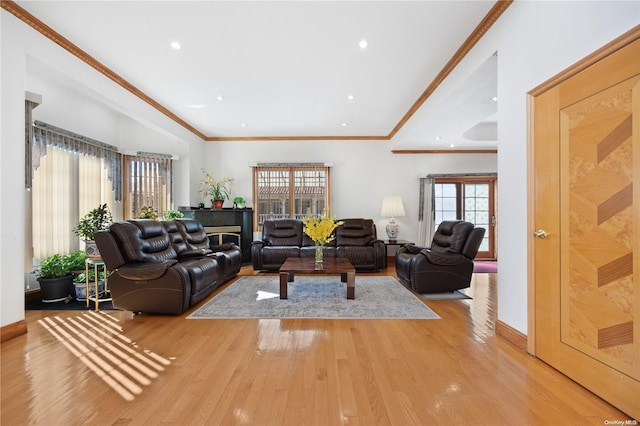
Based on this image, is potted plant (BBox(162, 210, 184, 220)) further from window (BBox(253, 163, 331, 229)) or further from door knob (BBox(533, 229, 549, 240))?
Answer: door knob (BBox(533, 229, 549, 240))

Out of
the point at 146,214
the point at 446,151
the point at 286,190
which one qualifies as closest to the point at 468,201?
the point at 446,151

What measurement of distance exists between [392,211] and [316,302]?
3.31 m

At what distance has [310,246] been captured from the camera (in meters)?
5.67

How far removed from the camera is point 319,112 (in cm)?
500

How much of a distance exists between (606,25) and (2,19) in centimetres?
439

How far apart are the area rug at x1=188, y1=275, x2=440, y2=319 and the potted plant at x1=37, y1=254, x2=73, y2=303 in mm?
1960

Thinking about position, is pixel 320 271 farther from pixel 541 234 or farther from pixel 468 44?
pixel 468 44

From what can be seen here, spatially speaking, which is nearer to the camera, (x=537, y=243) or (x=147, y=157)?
(x=537, y=243)

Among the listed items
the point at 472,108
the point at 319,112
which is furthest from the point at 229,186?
the point at 472,108

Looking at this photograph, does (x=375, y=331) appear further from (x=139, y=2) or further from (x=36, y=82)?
(x=36, y=82)

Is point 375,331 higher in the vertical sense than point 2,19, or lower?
lower

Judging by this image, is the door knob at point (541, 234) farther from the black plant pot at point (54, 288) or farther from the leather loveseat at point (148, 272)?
the black plant pot at point (54, 288)

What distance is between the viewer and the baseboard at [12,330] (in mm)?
2418

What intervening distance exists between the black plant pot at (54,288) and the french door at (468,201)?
6.78 metres
